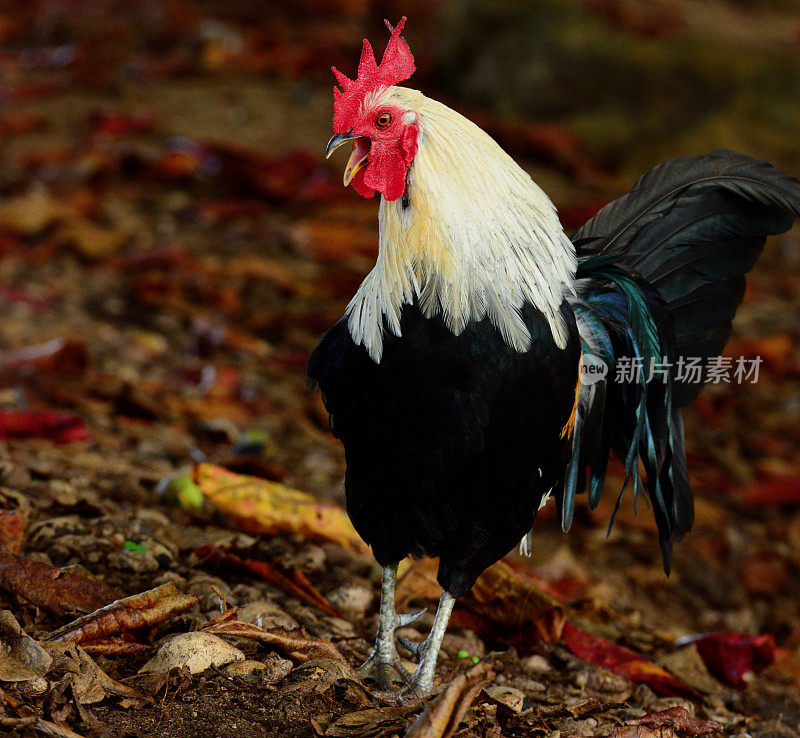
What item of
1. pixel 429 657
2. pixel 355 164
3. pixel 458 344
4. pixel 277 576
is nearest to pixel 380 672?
pixel 429 657

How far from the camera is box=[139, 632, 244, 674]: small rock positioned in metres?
2.74

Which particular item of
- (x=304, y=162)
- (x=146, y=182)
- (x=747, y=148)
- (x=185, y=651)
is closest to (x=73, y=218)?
(x=146, y=182)

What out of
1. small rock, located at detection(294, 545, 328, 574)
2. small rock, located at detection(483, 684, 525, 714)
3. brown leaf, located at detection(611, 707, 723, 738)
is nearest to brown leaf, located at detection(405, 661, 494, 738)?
small rock, located at detection(483, 684, 525, 714)

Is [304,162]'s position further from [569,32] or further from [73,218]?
[569,32]

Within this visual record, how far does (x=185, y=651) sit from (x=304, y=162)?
23.7 ft

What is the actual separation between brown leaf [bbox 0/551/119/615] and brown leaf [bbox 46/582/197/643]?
0.10 meters

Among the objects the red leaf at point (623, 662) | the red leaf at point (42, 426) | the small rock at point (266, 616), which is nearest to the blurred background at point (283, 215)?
the red leaf at point (42, 426)

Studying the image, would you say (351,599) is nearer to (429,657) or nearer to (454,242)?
(429,657)

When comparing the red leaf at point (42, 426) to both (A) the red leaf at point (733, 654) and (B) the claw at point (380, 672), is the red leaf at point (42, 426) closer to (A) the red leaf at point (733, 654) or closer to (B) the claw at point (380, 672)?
(B) the claw at point (380, 672)

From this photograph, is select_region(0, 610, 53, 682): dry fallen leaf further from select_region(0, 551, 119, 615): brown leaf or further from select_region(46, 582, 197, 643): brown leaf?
select_region(0, 551, 119, 615): brown leaf

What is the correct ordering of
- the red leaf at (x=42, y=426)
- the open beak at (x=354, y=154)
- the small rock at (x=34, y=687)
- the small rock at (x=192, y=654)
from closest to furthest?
the small rock at (x=34, y=687) → the small rock at (x=192, y=654) → the open beak at (x=354, y=154) → the red leaf at (x=42, y=426)

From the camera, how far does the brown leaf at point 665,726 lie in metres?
2.89

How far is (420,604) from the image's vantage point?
387cm

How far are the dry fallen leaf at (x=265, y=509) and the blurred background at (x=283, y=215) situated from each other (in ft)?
Answer: 1.27
